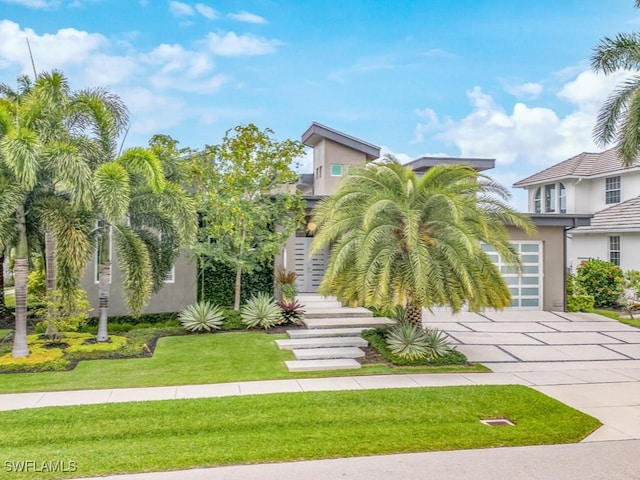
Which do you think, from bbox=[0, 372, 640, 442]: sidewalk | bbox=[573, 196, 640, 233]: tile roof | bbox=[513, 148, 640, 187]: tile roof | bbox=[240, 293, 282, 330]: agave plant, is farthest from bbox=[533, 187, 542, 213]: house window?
bbox=[240, 293, 282, 330]: agave plant

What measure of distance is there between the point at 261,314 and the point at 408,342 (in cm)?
446

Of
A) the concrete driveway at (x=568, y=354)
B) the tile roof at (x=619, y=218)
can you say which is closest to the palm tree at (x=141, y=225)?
the concrete driveway at (x=568, y=354)

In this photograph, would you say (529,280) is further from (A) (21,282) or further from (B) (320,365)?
(A) (21,282)

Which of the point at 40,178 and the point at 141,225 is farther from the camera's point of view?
the point at 141,225

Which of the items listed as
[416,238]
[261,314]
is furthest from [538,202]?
[416,238]

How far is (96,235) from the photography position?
38.1ft

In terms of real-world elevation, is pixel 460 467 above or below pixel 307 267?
below

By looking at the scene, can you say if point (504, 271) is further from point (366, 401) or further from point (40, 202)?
point (40, 202)

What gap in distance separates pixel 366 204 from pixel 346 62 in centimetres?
837

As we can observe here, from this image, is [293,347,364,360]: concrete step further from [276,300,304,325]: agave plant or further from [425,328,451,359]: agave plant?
[276,300,304,325]: agave plant

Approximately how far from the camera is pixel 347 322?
43.9 feet

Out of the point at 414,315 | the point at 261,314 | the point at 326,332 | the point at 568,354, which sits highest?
the point at 414,315

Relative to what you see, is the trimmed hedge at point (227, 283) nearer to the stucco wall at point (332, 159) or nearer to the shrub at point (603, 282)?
the stucco wall at point (332, 159)

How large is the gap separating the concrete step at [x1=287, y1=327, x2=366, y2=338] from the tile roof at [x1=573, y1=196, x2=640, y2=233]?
13522 mm
